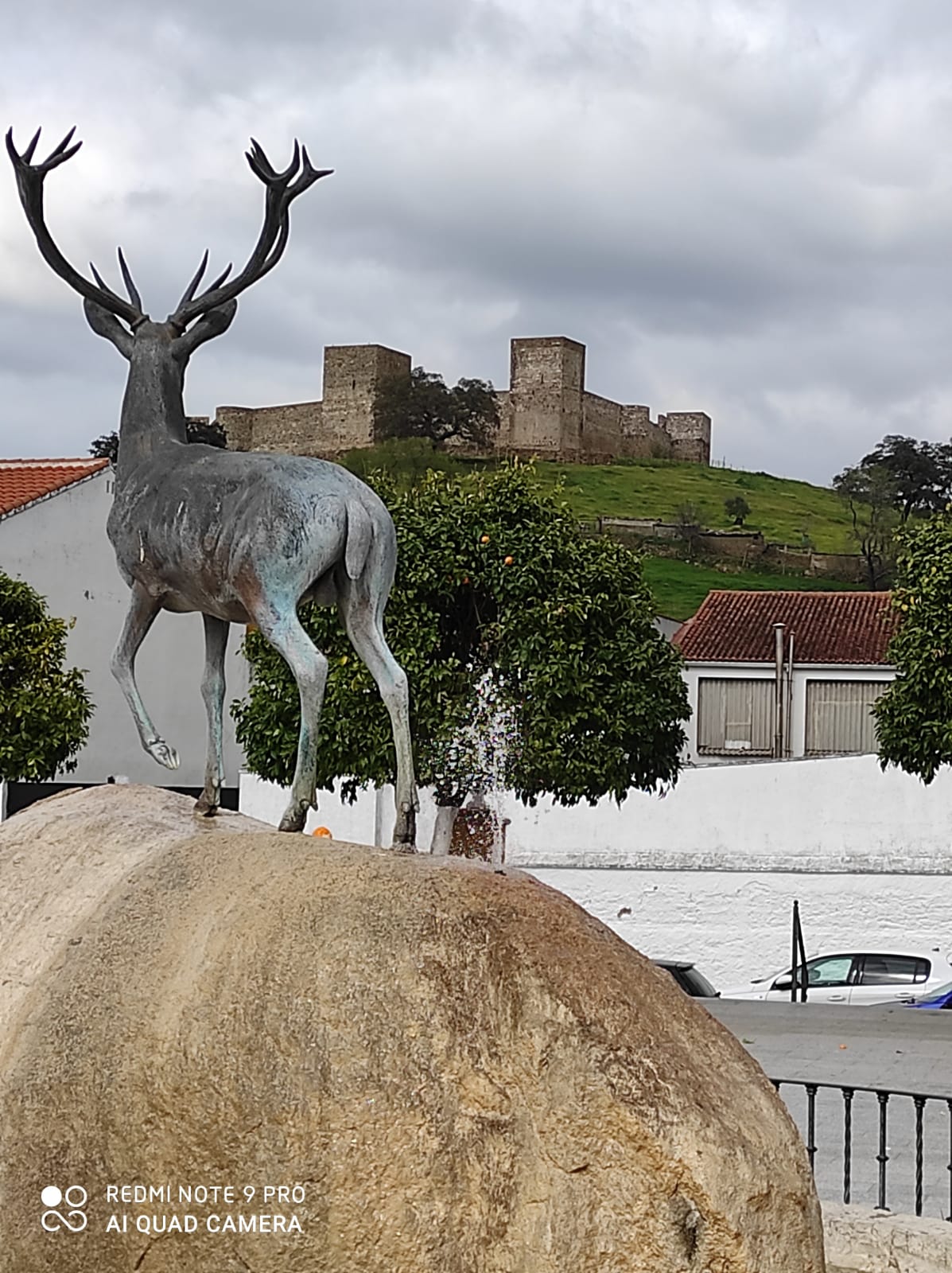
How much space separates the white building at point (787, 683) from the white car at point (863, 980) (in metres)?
11.2

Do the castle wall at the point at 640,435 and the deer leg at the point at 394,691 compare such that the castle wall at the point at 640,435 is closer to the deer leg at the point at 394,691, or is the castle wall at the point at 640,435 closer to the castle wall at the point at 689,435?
the castle wall at the point at 689,435

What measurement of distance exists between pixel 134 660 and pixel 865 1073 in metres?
10.4

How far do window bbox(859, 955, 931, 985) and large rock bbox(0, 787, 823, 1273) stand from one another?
18.4 m

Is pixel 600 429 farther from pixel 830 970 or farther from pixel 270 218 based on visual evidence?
pixel 270 218

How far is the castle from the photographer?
291 ft

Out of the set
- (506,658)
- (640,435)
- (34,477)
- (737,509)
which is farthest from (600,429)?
(506,658)

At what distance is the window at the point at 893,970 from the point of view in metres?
23.0

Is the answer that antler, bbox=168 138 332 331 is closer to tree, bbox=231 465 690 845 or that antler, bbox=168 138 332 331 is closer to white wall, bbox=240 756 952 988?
tree, bbox=231 465 690 845

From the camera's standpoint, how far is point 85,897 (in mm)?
5852

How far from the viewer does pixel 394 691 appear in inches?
266

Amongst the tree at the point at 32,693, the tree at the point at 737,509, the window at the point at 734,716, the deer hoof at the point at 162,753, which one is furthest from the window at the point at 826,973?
the tree at the point at 737,509

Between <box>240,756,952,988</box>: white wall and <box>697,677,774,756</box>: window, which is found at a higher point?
<box>697,677,774,756</box>: window

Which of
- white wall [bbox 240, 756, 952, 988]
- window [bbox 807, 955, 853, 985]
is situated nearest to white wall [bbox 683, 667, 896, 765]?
white wall [bbox 240, 756, 952, 988]

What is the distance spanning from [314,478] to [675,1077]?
9.52 ft
